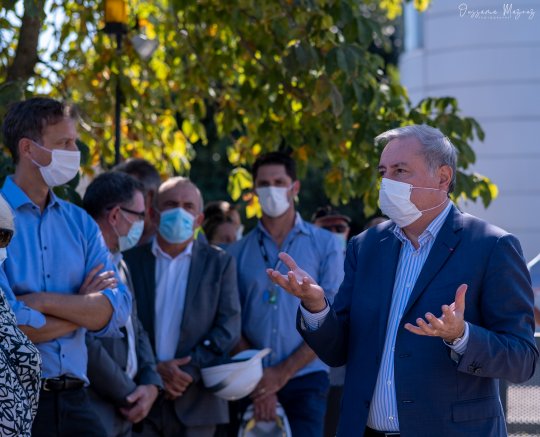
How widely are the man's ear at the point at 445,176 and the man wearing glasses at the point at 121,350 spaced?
2136mm

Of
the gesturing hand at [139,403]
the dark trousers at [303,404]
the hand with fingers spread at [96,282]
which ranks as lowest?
the dark trousers at [303,404]

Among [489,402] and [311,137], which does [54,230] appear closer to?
[489,402]

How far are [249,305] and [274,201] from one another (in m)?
0.73

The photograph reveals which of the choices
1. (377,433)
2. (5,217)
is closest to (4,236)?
(5,217)

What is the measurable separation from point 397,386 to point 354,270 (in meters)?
0.65

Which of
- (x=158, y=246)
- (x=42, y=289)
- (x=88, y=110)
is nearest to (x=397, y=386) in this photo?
(x=42, y=289)

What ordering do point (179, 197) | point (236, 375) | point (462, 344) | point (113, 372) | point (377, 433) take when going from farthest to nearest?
1. point (179, 197)
2. point (236, 375)
3. point (113, 372)
4. point (377, 433)
5. point (462, 344)

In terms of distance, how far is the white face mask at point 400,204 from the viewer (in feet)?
14.4

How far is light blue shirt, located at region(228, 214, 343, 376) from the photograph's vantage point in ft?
22.7

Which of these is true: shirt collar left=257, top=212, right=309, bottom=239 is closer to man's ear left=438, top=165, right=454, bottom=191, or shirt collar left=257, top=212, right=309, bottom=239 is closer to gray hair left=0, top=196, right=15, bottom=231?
man's ear left=438, top=165, right=454, bottom=191

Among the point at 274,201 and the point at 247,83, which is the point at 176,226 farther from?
the point at 247,83

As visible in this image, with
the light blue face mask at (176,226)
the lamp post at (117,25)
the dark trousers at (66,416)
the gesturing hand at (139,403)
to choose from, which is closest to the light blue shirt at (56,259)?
the dark trousers at (66,416)

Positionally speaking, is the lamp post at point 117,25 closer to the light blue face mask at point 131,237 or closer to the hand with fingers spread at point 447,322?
the light blue face mask at point 131,237

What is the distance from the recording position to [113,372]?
562 cm
